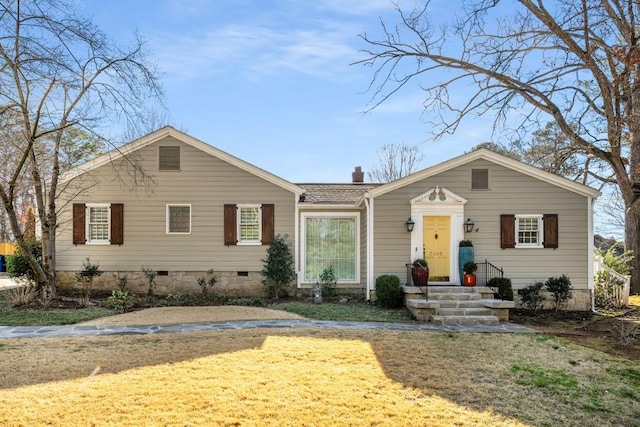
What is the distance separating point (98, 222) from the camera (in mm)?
14805

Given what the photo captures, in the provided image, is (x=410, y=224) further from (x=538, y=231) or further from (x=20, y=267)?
(x=20, y=267)

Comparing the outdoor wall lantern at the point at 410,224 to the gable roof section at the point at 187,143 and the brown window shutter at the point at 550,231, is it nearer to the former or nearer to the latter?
the gable roof section at the point at 187,143

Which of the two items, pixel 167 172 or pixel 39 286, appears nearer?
pixel 39 286

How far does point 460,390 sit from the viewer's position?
601 cm

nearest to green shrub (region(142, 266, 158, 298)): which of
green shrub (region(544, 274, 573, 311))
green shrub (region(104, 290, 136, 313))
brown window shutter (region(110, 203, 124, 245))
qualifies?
brown window shutter (region(110, 203, 124, 245))

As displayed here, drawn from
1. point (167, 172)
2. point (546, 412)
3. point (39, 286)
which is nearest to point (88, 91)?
point (167, 172)

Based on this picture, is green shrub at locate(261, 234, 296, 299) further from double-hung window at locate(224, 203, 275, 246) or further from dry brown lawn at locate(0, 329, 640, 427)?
dry brown lawn at locate(0, 329, 640, 427)

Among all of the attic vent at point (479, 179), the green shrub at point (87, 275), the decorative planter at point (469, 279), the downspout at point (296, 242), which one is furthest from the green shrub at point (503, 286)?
the green shrub at point (87, 275)

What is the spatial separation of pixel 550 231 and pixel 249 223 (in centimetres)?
861

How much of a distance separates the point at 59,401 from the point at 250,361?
8.20 feet

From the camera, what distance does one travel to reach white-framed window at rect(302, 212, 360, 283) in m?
15.0

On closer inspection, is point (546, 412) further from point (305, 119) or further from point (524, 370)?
point (305, 119)

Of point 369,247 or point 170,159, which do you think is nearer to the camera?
point 369,247

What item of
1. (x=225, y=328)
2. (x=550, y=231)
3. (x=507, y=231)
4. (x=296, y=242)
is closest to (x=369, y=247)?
(x=296, y=242)
